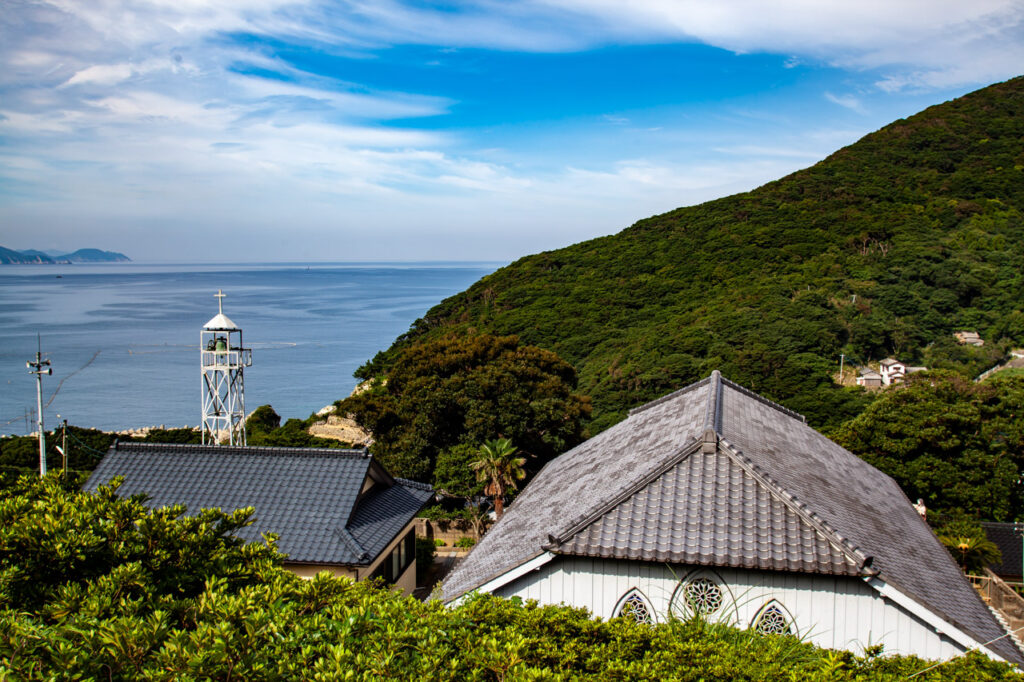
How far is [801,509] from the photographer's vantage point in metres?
9.84

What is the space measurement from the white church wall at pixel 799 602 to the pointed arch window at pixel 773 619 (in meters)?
0.04

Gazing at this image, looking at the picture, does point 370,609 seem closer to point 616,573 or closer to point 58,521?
point 58,521

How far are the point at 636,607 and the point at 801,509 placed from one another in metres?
2.74

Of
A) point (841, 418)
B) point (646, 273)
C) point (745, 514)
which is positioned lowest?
point (841, 418)

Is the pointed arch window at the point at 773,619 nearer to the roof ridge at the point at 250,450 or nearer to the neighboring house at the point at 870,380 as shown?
the roof ridge at the point at 250,450

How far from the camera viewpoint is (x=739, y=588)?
9492 millimetres

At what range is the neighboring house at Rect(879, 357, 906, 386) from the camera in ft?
161

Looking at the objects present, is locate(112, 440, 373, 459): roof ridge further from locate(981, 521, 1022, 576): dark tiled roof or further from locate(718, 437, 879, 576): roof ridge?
locate(981, 521, 1022, 576): dark tiled roof

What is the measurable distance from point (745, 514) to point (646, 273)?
2940 inches

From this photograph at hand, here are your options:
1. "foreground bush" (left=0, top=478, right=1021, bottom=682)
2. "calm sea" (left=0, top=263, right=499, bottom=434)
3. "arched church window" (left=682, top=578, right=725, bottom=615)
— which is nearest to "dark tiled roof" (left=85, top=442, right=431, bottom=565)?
"arched church window" (left=682, top=578, right=725, bottom=615)

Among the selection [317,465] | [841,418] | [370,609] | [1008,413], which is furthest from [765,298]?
[370,609]

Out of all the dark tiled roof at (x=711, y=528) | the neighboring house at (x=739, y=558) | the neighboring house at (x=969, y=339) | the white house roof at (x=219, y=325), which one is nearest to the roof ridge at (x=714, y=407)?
the neighboring house at (x=739, y=558)

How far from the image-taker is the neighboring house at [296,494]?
14.9 meters

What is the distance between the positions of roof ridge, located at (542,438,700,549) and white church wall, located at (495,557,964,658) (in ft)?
1.88
